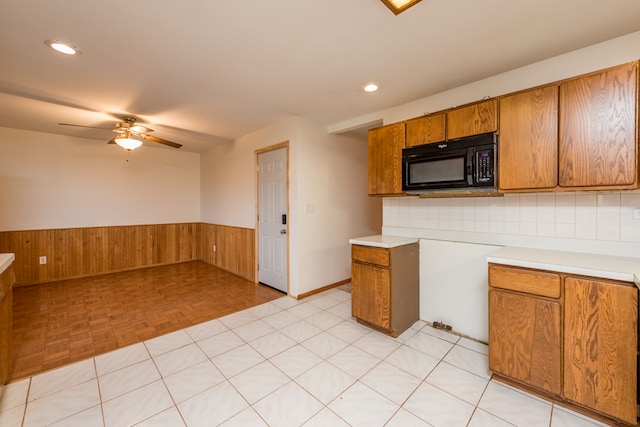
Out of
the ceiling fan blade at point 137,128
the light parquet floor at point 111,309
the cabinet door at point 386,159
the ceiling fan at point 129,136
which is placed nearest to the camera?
the light parquet floor at point 111,309

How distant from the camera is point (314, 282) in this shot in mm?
3791

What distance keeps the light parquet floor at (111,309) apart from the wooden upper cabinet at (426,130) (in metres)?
2.66

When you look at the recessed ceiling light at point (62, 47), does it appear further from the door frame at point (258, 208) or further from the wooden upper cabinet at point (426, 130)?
the wooden upper cabinet at point (426, 130)

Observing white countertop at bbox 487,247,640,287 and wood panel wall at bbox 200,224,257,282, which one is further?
wood panel wall at bbox 200,224,257,282

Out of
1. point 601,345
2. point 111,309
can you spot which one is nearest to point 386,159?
point 601,345

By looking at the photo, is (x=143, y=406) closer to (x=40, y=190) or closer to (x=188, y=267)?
(x=188, y=267)

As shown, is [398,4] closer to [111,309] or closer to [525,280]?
[525,280]

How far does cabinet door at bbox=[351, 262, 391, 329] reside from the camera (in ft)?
8.21

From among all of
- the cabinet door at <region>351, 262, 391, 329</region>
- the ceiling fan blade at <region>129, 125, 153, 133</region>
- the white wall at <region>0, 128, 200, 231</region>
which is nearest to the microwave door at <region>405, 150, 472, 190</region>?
the cabinet door at <region>351, 262, 391, 329</region>

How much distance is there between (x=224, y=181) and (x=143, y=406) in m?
3.94

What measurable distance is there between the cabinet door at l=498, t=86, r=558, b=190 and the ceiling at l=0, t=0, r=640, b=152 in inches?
16.0

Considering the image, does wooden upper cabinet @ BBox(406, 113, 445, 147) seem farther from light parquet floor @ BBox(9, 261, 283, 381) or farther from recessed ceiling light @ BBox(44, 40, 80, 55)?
recessed ceiling light @ BBox(44, 40, 80, 55)

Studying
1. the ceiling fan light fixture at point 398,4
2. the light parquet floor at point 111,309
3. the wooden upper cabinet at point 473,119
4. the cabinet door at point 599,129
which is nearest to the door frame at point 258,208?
the light parquet floor at point 111,309

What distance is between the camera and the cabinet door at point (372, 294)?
250 centimetres
